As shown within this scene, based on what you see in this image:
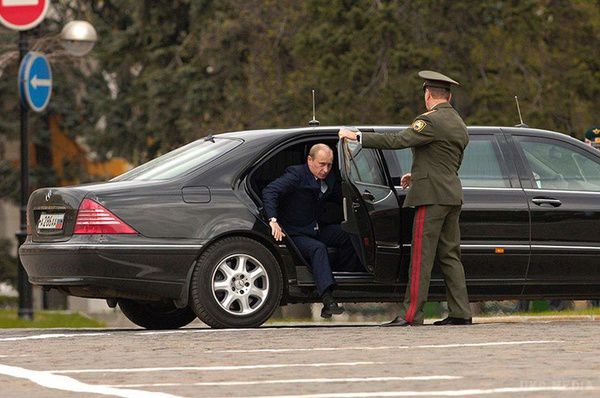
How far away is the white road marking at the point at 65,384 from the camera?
28.6 feet

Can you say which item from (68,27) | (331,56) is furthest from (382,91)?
(68,27)

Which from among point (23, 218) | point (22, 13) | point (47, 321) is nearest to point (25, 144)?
point (23, 218)

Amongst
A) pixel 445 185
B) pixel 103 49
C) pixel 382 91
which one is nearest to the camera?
pixel 445 185

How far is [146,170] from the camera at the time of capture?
→ 45.6 ft

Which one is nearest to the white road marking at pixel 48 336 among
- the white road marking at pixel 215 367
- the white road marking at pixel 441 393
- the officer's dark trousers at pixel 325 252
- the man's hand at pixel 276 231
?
the man's hand at pixel 276 231

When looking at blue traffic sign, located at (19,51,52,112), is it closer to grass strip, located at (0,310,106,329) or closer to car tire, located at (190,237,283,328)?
grass strip, located at (0,310,106,329)

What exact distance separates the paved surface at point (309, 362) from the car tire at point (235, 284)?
24cm

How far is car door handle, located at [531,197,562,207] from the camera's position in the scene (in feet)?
45.4

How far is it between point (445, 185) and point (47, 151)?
31.7m

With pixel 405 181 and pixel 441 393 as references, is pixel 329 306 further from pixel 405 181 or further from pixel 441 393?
pixel 441 393

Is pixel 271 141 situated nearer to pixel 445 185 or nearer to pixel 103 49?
pixel 445 185

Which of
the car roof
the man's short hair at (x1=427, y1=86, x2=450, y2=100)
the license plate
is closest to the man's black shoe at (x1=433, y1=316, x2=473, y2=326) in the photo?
the car roof

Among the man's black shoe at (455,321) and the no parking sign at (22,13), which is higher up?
the no parking sign at (22,13)

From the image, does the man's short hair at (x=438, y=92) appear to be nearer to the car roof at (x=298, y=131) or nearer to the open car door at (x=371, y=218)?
the car roof at (x=298, y=131)
